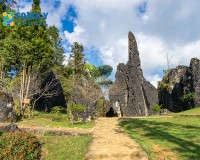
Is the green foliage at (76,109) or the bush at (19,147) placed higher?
the green foliage at (76,109)

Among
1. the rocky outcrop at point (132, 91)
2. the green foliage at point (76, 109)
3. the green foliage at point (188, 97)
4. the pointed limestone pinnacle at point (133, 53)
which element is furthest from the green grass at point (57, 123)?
the green foliage at point (188, 97)

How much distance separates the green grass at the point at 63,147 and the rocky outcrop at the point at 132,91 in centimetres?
1700

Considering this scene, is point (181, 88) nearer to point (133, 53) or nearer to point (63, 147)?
point (133, 53)

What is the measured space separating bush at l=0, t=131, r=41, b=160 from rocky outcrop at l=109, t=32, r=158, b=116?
19.1 m

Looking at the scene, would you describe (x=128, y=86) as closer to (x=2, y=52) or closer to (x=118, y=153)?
(x=2, y=52)

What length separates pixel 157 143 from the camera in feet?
32.3

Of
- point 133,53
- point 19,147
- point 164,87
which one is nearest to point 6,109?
point 19,147

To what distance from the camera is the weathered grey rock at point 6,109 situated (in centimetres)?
1867

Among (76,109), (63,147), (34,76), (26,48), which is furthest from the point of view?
(34,76)

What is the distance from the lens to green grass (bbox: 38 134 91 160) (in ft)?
30.7

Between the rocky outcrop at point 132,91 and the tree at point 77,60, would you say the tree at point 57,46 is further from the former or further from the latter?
the rocky outcrop at point 132,91

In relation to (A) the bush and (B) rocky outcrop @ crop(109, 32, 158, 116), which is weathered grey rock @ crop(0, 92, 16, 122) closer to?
(A) the bush

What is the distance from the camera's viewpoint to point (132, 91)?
2941 centimetres

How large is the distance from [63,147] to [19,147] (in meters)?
1.91
